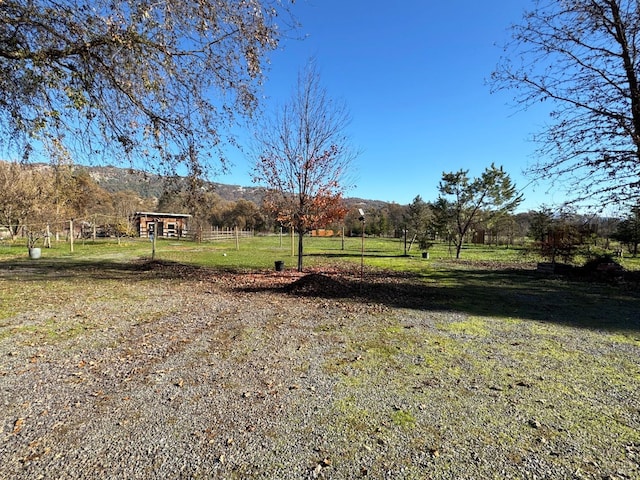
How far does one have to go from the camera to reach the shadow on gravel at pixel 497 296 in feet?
22.3

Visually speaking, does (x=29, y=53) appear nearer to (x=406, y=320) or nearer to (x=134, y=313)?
(x=134, y=313)

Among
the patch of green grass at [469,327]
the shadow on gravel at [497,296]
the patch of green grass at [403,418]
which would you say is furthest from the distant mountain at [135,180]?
the patch of green grass at [403,418]

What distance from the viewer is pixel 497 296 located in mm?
8883

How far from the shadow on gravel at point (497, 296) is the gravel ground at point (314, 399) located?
1069 millimetres

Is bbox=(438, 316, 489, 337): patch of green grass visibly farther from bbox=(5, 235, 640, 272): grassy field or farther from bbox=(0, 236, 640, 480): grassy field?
bbox=(5, 235, 640, 272): grassy field

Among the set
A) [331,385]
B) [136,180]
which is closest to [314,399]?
[331,385]

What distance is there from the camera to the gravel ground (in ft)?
7.70

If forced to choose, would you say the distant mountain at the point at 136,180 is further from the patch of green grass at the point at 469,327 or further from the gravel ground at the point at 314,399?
the patch of green grass at the point at 469,327

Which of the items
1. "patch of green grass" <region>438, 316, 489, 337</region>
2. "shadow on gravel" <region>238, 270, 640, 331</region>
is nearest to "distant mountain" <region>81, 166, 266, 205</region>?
"shadow on gravel" <region>238, 270, 640, 331</region>

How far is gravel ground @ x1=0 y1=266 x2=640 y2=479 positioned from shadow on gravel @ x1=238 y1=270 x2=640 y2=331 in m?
1.07

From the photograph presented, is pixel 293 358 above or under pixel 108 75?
under

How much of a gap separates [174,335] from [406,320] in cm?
408

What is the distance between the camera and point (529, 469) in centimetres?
228

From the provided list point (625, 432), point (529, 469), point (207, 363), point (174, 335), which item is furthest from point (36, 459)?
point (625, 432)
